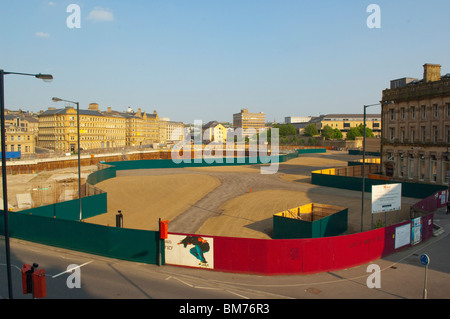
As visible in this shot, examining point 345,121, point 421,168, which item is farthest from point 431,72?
point 345,121

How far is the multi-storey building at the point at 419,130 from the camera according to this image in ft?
127

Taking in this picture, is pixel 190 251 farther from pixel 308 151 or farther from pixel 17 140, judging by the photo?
pixel 17 140

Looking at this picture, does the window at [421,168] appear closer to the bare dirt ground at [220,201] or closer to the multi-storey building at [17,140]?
the bare dirt ground at [220,201]

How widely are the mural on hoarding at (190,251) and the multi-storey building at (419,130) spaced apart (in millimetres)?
32990

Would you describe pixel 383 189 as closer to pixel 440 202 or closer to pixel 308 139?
pixel 440 202

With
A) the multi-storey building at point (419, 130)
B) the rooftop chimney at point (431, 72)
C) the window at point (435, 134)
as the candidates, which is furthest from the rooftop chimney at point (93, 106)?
the window at point (435, 134)

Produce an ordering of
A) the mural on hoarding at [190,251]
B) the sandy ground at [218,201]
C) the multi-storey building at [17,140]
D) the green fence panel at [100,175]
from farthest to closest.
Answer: the multi-storey building at [17,140] → the green fence panel at [100,175] → the sandy ground at [218,201] → the mural on hoarding at [190,251]

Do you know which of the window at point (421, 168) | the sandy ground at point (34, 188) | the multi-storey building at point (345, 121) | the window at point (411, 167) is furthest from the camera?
the multi-storey building at point (345, 121)

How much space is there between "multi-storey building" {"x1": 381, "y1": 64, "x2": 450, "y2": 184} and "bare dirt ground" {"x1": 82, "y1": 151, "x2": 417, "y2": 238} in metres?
7.51

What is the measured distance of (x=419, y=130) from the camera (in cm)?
4216

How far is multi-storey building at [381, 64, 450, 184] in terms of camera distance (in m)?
38.6

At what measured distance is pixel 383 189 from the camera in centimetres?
2266

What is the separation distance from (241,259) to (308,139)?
553 ft
